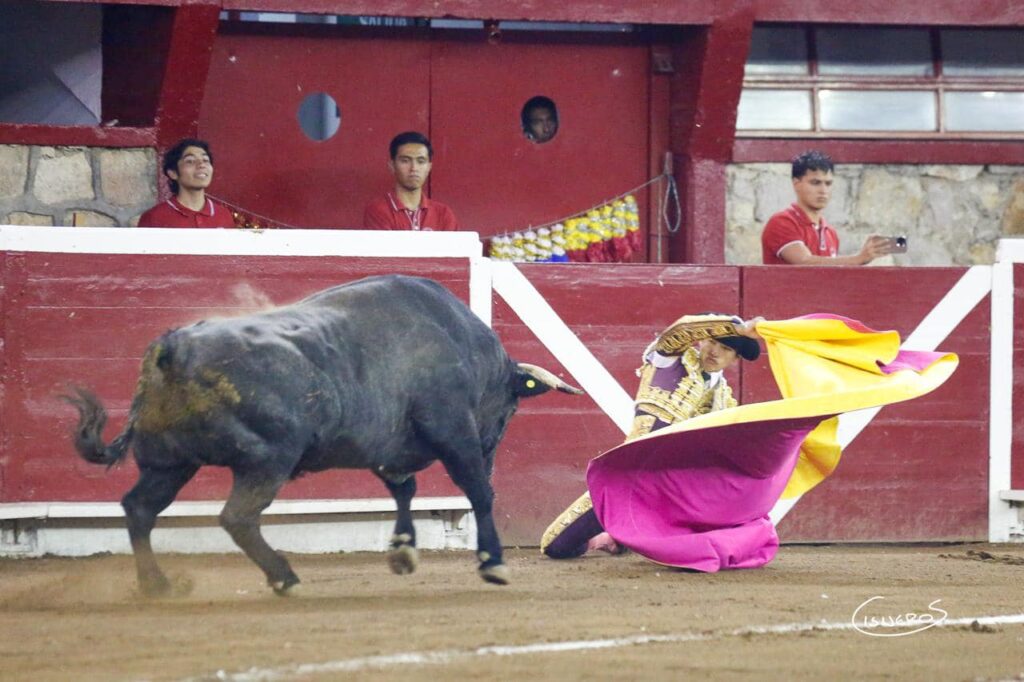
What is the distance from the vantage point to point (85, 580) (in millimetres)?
6383

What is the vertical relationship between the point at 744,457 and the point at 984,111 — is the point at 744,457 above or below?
below

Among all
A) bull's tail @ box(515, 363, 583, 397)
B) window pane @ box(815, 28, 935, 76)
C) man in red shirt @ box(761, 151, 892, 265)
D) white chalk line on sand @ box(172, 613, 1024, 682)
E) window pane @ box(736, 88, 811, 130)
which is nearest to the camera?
white chalk line on sand @ box(172, 613, 1024, 682)

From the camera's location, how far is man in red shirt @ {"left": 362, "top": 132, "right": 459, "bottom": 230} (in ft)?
27.7

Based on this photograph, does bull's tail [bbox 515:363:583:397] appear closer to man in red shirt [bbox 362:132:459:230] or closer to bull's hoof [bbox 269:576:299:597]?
bull's hoof [bbox 269:576:299:597]

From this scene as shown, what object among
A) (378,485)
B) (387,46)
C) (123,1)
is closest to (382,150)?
(387,46)

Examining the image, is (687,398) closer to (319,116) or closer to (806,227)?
(806,227)

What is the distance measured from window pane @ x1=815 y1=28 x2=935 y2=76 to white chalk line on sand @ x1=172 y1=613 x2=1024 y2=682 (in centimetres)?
481

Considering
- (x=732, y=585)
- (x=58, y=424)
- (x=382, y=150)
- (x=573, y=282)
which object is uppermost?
(x=382, y=150)

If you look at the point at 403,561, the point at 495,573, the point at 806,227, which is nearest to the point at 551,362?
the point at 806,227

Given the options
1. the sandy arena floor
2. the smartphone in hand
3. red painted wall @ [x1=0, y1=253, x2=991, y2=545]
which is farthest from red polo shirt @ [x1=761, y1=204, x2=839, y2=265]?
the sandy arena floor

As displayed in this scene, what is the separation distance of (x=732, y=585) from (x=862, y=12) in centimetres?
421

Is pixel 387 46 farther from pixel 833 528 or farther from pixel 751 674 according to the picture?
pixel 751 674
